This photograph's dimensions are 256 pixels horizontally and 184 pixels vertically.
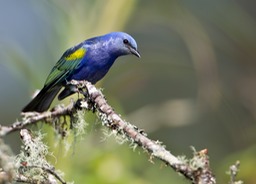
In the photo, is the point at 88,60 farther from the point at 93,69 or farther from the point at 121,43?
the point at 121,43

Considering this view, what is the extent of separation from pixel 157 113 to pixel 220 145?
2.81 meters

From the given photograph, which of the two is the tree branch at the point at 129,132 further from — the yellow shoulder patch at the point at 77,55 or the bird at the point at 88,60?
the yellow shoulder patch at the point at 77,55

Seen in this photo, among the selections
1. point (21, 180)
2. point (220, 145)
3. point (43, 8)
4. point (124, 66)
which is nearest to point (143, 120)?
point (124, 66)

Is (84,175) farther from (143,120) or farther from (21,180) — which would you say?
(21,180)

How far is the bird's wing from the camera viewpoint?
158 inches

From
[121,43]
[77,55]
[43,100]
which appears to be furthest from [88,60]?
[43,100]

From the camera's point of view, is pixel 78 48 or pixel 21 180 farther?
pixel 78 48

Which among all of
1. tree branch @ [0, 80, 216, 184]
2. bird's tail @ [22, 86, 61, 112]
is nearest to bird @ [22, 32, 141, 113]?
bird's tail @ [22, 86, 61, 112]

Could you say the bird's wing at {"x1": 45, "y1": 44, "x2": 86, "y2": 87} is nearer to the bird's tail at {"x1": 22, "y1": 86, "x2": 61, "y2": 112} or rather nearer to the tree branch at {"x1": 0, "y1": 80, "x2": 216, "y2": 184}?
the bird's tail at {"x1": 22, "y1": 86, "x2": 61, "y2": 112}

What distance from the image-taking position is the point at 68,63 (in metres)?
4.08

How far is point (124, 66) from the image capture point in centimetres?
441

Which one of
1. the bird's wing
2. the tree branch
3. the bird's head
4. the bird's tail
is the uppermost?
the bird's head

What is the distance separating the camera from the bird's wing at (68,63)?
158 inches

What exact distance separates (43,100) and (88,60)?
367mm
